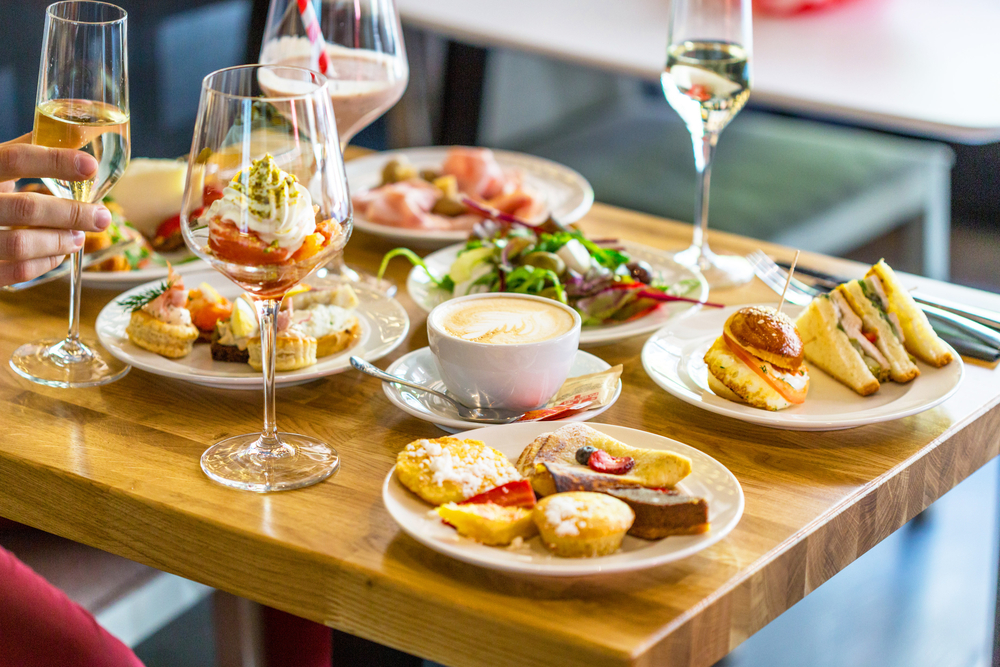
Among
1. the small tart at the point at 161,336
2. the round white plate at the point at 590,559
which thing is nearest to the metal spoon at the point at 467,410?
the round white plate at the point at 590,559

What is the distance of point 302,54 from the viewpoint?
61.7 inches

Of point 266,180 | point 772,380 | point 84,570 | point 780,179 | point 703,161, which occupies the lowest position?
point 84,570

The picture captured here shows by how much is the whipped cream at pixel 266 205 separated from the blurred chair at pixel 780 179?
2.30 m

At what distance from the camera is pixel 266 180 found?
2.89ft

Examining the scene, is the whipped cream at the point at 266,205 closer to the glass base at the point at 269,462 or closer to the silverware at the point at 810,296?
the glass base at the point at 269,462

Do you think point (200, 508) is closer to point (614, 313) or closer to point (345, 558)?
point (345, 558)

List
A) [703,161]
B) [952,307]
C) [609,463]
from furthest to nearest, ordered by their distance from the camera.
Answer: [703,161]
[952,307]
[609,463]

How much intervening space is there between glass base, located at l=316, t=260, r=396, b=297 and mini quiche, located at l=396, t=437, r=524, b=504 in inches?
23.9

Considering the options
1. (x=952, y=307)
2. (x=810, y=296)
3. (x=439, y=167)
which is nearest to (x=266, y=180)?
(x=810, y=296)

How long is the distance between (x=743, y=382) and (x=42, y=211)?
0.79 metres

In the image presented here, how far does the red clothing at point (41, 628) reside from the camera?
1019 mm

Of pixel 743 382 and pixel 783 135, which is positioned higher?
pixel 743 382

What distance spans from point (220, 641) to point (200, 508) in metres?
0.91

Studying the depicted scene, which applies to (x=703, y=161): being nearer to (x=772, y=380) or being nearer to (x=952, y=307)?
(x=952, y=307)
